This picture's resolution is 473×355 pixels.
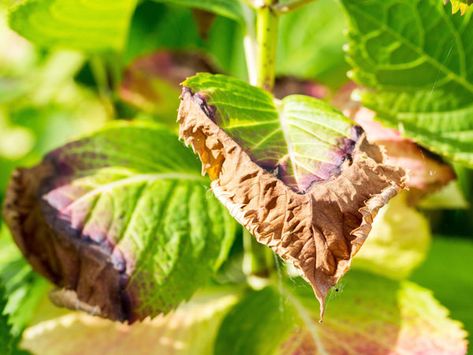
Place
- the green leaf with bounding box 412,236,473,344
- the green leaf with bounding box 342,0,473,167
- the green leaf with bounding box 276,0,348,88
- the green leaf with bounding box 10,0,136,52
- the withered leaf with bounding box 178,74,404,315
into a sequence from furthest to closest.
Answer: the green leaf with bounding box 276,0,348,88
the green leaf with bounding box 412,236,473,344
the green leaf with bounding box 10,0,136,52
the green leaf with bounding box 342,0,473,167
the withered leaf with bounding box 178,74,404,315

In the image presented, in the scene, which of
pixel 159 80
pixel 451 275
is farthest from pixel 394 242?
pixel 159 80

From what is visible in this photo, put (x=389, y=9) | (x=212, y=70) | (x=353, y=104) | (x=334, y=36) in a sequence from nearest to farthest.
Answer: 1. (x=389, y=9)
2. (x=353, y=104)
3. (x=212, y=70)
4. (x=334, y=36)

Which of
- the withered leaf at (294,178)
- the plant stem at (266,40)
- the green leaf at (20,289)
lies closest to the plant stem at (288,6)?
the plant stem at (266,40)

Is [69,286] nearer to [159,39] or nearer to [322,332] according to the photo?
[322,332]

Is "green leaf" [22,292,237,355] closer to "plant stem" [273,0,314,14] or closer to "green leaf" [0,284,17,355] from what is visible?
"green leaf" [0,284,17,355]

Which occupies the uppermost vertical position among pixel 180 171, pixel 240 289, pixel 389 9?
pixel 389 9

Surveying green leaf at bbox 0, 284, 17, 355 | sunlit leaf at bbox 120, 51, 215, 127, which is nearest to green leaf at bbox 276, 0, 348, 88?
sunlit leaf at bbox 120, 51, 215, 127

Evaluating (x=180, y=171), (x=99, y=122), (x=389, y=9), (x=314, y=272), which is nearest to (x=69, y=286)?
(x=180, y=171)
